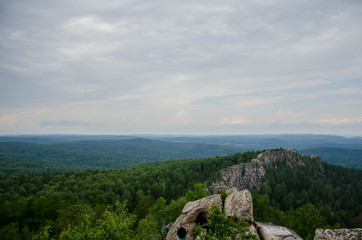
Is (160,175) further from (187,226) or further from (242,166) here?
(187,226)

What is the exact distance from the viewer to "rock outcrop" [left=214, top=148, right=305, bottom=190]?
12838 cm

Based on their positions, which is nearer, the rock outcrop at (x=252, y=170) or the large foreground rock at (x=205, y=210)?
the large foreground rock at (x=205, y=210)

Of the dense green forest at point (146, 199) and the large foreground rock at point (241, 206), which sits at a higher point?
the large foreground rock at point (241, 206)

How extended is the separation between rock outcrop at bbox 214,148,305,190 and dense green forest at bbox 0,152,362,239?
5217mm

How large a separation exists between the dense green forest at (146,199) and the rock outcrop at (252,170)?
205 inches

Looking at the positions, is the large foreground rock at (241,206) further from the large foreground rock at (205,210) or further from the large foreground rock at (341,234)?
the large foreground rock at (341,234)

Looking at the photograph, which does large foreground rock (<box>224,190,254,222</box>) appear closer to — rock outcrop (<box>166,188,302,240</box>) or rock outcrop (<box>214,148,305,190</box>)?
rock outcrop (<box>166,188,302,240</box>)

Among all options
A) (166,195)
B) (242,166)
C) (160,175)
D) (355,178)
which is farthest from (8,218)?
(355,178)

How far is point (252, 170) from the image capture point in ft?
445

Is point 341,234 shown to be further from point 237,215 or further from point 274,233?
point 237,215

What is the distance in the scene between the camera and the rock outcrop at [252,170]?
12838 centimetres

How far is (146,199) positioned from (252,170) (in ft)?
288

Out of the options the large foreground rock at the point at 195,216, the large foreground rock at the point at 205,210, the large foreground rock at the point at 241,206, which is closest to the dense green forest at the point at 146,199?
the large foreground rock at the point at 195,216

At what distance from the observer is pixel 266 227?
26078mm
